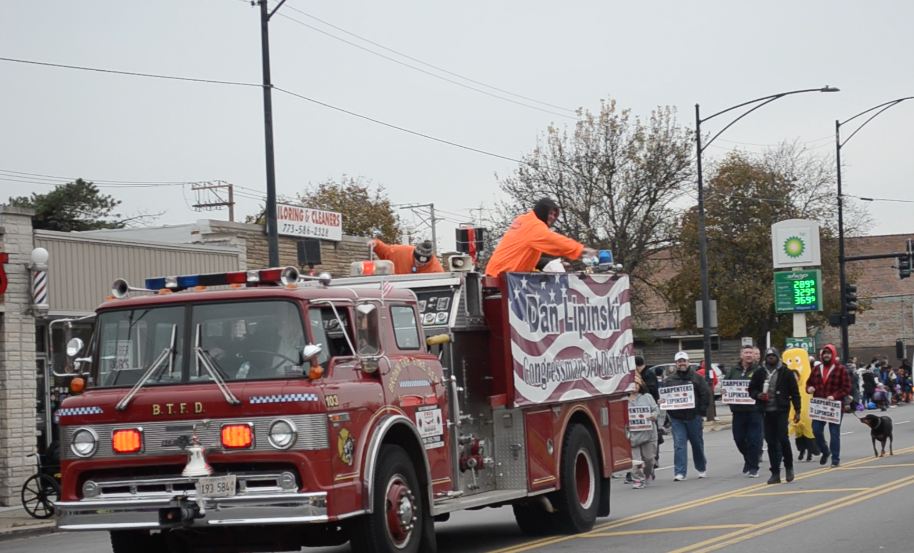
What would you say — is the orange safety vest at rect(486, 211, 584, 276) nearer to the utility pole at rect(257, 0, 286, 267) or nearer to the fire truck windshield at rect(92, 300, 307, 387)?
the fire truck windshield at rect(92, 300, 307, 387)

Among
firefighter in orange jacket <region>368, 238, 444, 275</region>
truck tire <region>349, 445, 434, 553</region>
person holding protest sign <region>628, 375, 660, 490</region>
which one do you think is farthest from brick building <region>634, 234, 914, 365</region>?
truck tire <region>349, 445, 434, 553</region>

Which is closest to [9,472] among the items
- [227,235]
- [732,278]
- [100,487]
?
[227,235]

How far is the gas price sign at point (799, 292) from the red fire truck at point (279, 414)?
31.6 m

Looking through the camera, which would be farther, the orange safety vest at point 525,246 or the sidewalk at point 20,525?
the sidewalk at point 20,525

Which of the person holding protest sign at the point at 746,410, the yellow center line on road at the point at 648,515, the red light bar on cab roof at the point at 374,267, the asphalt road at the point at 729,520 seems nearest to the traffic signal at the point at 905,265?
the asphalt road at the point at 729,520

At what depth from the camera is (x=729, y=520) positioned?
13078 mm

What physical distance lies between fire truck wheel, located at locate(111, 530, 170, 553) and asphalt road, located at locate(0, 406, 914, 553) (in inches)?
102

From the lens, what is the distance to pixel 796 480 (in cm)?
1806

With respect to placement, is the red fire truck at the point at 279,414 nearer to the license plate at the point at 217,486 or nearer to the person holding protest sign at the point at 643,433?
the license plate at the point at 217,486

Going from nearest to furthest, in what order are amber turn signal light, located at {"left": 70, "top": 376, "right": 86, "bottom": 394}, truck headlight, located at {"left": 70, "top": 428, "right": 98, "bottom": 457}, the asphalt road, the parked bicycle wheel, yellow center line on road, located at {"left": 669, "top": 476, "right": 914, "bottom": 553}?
truck headlight, located at {"left": 70, "top": 428, "right": 98, "bottom": 457}
amber turn signal light, located at {"left": 70, "top": 376, "right": 86, "bottom": 394}
yellow center line on road, located at {"left": 669, "top": 476, "right": 914, "bottom": 553}
the asphalt road
the parked bicycle wheel

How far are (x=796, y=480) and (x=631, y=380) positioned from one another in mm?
4705

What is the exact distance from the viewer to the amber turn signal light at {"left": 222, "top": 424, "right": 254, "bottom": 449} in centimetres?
891

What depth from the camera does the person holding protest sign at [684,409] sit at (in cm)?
1894

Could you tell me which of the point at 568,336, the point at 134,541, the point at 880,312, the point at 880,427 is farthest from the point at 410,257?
the point at 880,312
